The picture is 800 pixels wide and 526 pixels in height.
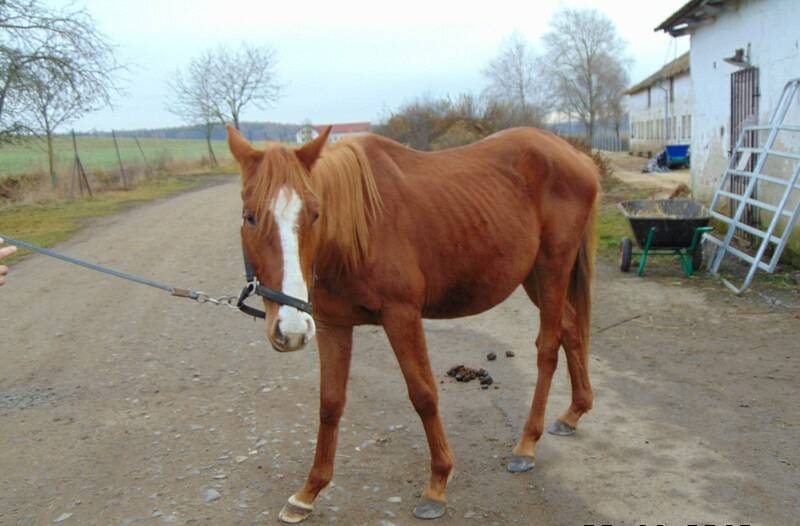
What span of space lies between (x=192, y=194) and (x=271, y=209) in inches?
860

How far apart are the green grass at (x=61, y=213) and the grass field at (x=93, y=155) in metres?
1.74

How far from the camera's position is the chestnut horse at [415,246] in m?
2.68

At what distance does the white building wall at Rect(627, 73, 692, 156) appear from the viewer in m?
34.1

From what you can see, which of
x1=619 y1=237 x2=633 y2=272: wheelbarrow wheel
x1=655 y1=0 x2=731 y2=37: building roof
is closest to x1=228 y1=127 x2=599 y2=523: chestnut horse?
x1=619 y1=237 x2=633 y2=272: wheelbarrow wheel

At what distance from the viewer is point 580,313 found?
444 centimetres

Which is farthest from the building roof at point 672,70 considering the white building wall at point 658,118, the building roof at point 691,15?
the building roof at point 691,15

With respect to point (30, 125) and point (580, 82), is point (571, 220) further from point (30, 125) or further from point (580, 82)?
point (580, 82)

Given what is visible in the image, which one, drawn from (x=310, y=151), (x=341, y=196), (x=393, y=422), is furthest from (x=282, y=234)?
(x=393, y=422)

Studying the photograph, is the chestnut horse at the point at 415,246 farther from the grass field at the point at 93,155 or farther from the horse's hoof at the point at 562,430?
the grass field at the point at 93,155

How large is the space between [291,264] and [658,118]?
43.1 m

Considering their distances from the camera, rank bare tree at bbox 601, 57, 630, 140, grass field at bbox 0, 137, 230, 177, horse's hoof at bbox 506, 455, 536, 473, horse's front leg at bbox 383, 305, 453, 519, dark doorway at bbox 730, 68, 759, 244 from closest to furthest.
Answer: horse's front leg at bbox 383, 305, 453, 519, horse's hoof at bbox 506, 455, 536, 473, dark doorway at bbox 730, 68, 759, 244, grass field at bbox 0, 137, 230, 177, bare tree at bbox 601, 57, 630, 140

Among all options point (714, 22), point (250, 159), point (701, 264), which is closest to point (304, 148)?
point (250, 159)

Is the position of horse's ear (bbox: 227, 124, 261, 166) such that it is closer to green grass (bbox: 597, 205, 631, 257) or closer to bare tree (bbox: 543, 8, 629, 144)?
green grass (bbox: 597, 205, 631, 257)

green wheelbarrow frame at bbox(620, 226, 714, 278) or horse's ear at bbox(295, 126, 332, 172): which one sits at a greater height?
horse's ear at bbox(295, 126, 332, 172)
